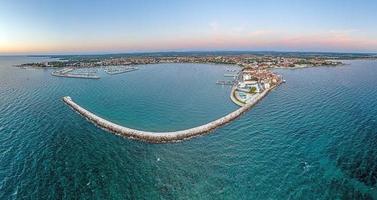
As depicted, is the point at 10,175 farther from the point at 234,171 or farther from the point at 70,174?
the point at 234,171

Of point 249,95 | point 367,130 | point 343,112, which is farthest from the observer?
point 249,95

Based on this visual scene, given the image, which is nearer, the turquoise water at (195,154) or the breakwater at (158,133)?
the turquoise water at (195,154)

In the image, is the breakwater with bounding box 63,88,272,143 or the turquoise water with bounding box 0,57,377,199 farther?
the breakwater with bounding box 63,88,272,143

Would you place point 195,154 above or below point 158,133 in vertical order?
below

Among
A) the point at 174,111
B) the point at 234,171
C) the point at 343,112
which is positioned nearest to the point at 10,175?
the point at 234,171

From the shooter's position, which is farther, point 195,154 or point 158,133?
point 158,133

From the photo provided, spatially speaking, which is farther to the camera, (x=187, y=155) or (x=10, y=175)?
(x=187, y=155)

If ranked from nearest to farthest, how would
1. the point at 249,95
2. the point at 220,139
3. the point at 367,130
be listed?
the point at 220,139 < the point at 367,130 < the point at 249,95
